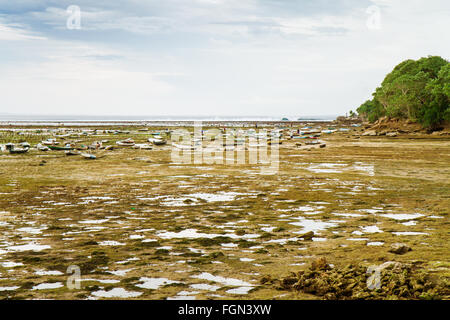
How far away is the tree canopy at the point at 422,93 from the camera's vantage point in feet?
168

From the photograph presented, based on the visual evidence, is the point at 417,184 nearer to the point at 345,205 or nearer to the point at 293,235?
the point at 345,205

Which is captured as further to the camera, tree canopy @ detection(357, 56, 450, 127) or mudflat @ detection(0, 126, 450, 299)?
tree canopy @ detection(357, 56, 450, 127)

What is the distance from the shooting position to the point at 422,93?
57.2m

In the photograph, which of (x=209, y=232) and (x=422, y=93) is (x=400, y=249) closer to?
(x=209, y=232)

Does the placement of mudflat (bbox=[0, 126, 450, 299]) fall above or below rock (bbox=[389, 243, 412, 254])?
below

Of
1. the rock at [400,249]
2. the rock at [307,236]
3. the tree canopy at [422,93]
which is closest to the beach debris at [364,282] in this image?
the rock at [400,249]

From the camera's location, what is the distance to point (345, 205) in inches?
484

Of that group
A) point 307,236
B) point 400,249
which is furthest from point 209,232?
point 400,249

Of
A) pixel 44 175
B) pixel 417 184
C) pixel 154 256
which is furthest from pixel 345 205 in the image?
pixel 44 175

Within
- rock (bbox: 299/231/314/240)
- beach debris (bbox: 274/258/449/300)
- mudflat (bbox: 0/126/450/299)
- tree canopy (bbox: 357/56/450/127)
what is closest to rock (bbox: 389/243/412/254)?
mudflat (bbox: 0/126/450/299)

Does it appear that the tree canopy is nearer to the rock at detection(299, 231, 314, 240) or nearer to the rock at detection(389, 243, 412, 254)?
the rock at detection(299, 231, 314, 240)

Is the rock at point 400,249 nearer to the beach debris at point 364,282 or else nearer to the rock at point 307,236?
the beach debris at point 364,282

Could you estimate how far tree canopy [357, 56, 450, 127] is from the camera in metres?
51.3

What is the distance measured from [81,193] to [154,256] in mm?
8790
